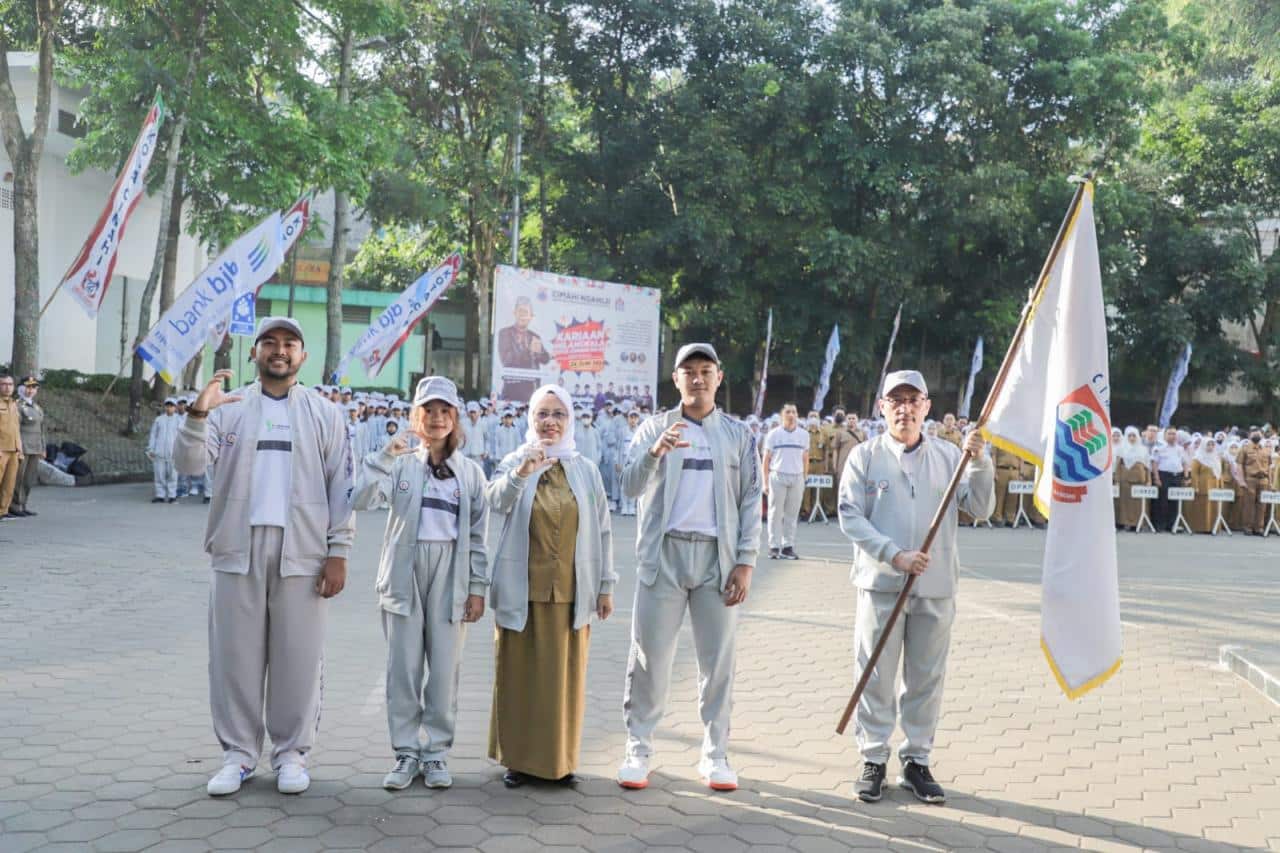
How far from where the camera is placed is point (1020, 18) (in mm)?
30422

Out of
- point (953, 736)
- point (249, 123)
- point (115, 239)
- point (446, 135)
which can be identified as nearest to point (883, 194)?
point (446, 135)

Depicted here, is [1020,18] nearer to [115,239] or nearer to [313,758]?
[115,239]

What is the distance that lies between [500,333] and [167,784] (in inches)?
735

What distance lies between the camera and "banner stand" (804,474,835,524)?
19312 mm

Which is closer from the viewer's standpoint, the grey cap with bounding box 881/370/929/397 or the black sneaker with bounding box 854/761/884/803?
the black sneaker with bounding box 854/761/884/803

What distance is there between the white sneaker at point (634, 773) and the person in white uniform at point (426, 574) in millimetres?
796

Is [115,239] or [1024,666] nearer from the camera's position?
[1024,666]

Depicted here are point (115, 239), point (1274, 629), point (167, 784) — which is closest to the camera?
point (167, 784)

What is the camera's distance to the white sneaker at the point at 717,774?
5.16 m

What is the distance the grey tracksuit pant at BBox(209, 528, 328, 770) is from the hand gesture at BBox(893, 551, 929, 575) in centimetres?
266

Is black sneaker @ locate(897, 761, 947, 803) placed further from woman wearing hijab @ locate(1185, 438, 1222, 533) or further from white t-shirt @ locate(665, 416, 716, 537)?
woman wearing hijab @ locate(1185, 438, 1222, 533)

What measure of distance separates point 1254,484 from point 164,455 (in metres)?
19.1

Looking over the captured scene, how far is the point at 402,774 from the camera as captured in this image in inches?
199

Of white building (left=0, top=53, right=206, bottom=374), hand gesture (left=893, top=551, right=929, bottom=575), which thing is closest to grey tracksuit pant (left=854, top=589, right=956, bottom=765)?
hand gesture (left=893, top=551, right=929, bottom=575)
